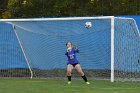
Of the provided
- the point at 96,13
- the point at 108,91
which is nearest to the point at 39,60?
the point at 108,91

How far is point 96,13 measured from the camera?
113 feet

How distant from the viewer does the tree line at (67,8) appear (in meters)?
34.1

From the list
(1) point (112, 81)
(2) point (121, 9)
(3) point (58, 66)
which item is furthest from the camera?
(2) point (121, 9)

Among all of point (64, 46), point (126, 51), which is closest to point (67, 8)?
point (64, 46)

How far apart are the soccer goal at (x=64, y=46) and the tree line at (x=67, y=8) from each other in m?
9.04

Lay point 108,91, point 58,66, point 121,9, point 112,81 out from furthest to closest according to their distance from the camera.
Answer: point 121,9, point 58,66, point 112,81, point 108,91

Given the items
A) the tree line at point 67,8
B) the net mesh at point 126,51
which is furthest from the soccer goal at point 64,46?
the tree line at point 67,8

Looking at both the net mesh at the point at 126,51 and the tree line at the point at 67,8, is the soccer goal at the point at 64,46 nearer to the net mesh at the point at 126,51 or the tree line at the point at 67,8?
the net mesh at the point at 126,51

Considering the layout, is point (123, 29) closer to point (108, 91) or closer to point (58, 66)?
point (58, 66)

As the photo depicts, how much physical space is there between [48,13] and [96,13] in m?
3.24

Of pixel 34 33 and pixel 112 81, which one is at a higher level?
pixel 34 33

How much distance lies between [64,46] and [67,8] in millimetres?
10925

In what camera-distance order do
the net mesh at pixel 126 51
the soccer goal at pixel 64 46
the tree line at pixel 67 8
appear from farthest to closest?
the tree line at pixel 67 8 < the soccer goal at pixel 64 46 < the net mesh at pixel 126 51

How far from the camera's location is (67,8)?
35188 mm
